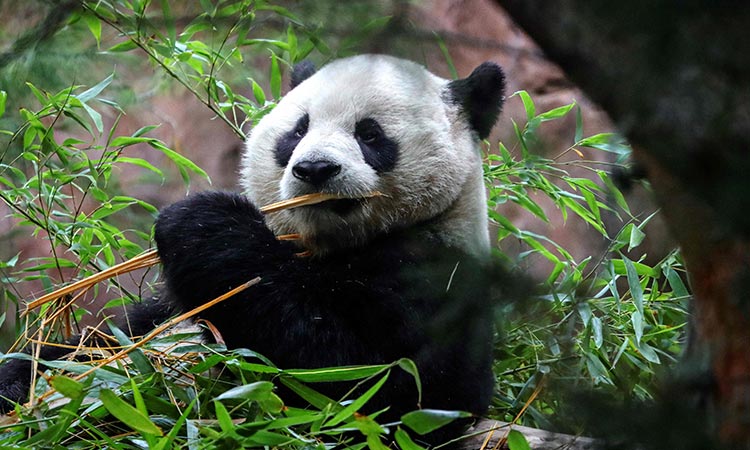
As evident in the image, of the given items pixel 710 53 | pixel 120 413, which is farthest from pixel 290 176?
pixel 710 53

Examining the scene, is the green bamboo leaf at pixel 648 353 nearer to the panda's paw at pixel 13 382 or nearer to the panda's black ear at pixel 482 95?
the panda's black ear at pixel 482 95

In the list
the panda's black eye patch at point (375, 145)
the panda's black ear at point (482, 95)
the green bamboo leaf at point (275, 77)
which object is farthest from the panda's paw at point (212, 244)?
the green bamboo leaf at point (275, 77)

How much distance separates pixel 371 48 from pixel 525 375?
2.22m

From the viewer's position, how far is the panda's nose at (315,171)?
2.49m

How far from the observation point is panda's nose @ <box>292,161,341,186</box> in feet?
8.17

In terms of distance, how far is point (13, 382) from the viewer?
284 centimetres

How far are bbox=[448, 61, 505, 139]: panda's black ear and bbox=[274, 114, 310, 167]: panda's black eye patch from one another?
0.54 meters

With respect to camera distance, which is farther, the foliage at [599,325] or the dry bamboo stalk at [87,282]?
the foliage at [599,325]

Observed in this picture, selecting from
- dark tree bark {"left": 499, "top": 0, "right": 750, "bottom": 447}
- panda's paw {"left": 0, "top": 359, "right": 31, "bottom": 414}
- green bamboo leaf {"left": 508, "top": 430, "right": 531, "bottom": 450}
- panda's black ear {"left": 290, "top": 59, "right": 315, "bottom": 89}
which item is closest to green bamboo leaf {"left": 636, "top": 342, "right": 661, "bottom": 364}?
green bamboo leaf {"left": 508, "top": 430, "right": 531, "bottom": 450}

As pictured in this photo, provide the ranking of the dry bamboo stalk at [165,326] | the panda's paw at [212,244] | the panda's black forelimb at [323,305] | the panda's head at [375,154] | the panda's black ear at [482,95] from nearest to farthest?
the dry bamboo stalk at [165,326] → the panda's black forelimb at [323,305] → the panda's paw at [212,244] → the panda's head at [375,154] → the panda's black ear at [482,95]

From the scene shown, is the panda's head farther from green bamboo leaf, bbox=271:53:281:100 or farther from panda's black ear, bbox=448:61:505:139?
green bamboo leaf, bbox=271:53:281:100

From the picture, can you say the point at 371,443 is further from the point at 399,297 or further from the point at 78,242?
the point at 78,242

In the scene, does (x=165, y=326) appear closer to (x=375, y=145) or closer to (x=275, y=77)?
(x=375, y=145)

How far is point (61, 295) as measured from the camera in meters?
2.42
